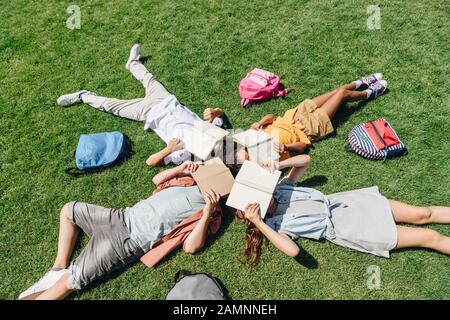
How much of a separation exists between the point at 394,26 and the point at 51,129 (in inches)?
205

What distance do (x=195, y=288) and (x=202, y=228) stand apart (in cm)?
62

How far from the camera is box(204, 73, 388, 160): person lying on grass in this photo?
4965mm

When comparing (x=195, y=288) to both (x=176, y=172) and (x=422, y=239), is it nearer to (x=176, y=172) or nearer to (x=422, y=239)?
(x=176, y=172)

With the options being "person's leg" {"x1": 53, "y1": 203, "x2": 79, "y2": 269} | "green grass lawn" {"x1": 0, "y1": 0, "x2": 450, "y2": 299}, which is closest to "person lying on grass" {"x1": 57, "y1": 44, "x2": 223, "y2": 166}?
"green grass lawn" {"x1": 0, "y1": 0, "x2": 450, "y2": 299}

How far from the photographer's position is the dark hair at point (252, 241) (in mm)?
4453

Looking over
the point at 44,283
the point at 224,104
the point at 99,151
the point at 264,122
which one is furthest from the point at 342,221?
the point at 44,283

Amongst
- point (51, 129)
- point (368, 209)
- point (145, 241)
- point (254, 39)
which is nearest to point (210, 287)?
point (145, 241)

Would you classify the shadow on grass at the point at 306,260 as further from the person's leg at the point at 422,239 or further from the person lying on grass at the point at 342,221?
the person's leg at the point at 422,239

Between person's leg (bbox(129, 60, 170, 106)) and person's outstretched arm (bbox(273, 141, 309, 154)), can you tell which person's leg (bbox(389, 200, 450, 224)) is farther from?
person's leg (bbox(129, 60, 170, 106))

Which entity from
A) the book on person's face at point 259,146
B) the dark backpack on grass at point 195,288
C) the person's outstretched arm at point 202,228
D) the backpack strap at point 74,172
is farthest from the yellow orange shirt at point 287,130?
the backpack strap at point 74,172

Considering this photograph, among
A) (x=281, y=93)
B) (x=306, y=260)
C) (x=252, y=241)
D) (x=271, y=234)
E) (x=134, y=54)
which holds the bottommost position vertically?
(x=306, y=260)

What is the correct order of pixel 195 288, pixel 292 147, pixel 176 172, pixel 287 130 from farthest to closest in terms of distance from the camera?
pixel 287 130, pixel 292 147, pixel 176 172, pixel 195 288

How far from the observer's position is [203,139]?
14.8 feet
